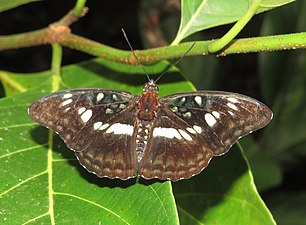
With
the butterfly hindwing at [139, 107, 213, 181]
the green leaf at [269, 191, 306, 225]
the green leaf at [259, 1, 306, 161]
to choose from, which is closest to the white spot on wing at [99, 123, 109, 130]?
the butterfly hindwing at [139, 107, 213, 181]

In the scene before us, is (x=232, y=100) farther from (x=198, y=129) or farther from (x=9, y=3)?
(x=9, y=3)

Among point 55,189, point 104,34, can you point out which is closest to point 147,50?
point 55,189

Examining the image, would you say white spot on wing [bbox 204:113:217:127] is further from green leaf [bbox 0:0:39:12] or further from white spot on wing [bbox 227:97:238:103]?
green leaf [bbox 0:0:39:12]

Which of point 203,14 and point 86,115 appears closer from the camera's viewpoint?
point 86,115

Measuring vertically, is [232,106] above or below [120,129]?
above

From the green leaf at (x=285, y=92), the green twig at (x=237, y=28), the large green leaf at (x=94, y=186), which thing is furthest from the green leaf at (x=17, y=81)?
the green leaf at (x=285, y=92)
